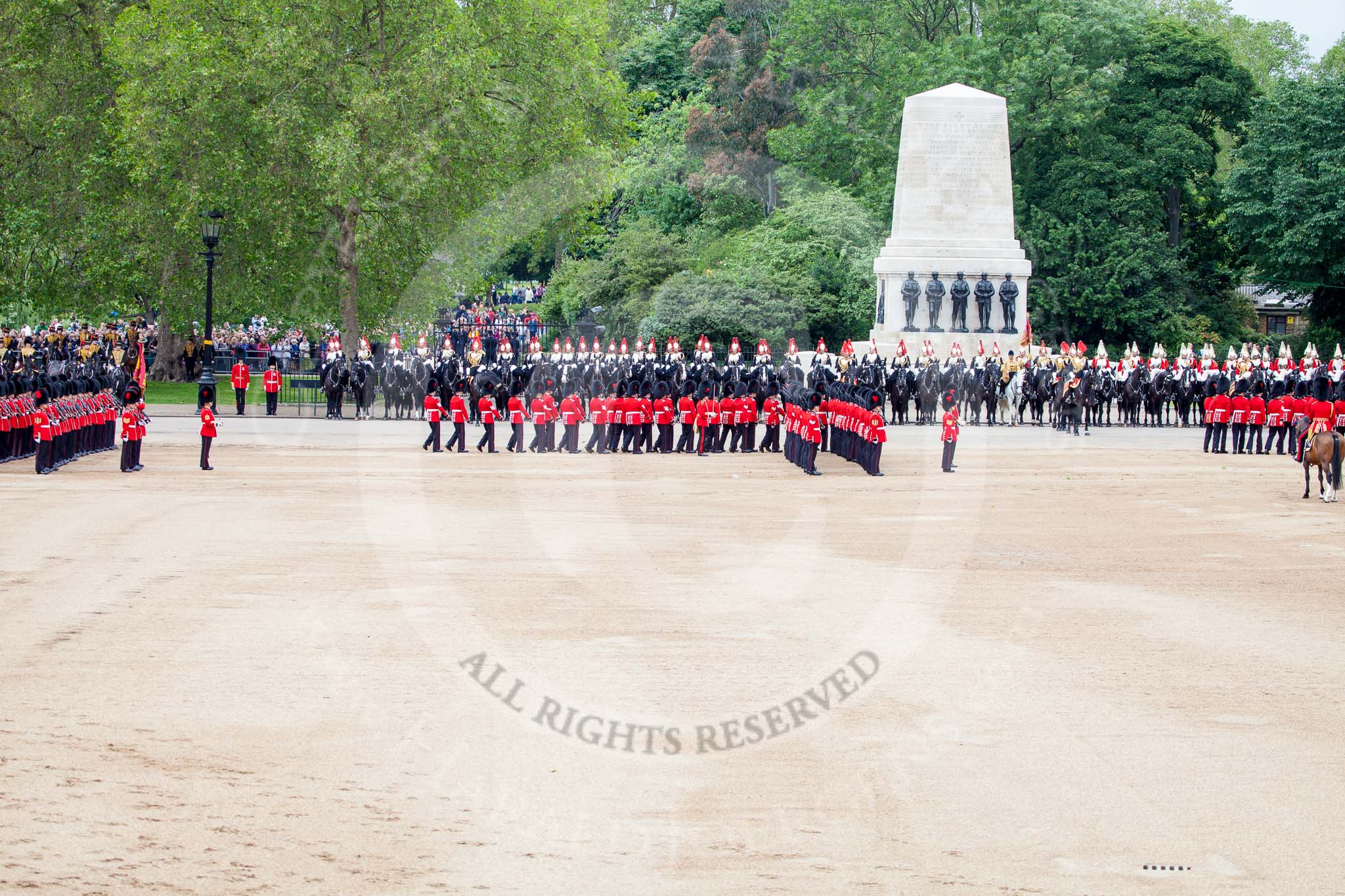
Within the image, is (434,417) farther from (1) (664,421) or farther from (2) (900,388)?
(2) (900,388)

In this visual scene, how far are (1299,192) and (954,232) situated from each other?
1436 cm

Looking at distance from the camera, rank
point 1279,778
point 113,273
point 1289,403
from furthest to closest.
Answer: point 113,273 → point 1289,403 → point 1279,778

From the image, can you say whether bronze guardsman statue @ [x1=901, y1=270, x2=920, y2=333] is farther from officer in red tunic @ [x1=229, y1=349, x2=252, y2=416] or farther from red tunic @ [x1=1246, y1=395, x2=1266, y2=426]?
officer in red tunic @ [x1=229, y1=349, x2=252, y2=416]

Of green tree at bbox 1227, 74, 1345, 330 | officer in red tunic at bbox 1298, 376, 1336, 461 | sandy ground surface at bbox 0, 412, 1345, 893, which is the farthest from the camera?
green tree at bbox 1227, 74, 1345, 330

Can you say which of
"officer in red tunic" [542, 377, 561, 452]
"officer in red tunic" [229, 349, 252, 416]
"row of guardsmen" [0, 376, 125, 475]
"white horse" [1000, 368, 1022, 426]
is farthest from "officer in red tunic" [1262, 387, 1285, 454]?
"officer in red tunic" [229, 349, 252, 416]

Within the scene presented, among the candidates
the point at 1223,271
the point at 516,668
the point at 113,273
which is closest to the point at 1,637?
the point at 516,668

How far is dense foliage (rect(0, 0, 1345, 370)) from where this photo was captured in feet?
143

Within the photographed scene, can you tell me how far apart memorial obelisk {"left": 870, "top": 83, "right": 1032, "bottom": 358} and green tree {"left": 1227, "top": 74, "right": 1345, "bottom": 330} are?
12852 mm

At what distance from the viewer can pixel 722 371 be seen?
31969 millimetres

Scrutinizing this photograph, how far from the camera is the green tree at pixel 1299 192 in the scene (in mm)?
50938

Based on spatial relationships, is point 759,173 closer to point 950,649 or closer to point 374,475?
point 374,475

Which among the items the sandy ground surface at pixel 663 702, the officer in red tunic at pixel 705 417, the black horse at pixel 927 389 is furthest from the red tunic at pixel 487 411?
the black horse at pixel 927 389

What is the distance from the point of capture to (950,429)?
24859 mm

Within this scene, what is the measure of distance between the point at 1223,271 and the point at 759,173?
58.6 ft
